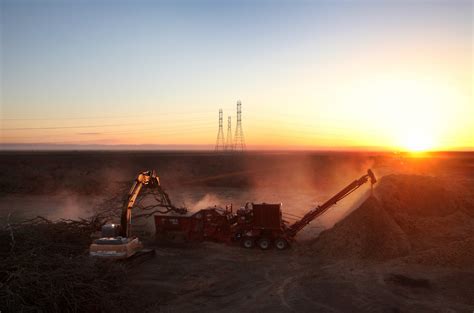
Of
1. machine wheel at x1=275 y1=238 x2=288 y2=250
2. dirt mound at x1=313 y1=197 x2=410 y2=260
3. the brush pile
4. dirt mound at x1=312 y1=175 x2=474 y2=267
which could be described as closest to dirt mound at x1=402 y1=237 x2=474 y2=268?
dirt mound at x1=312 y1=175 x2=474 y2=267

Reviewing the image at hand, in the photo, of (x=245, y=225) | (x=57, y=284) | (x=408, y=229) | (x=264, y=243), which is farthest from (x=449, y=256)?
(x=57, y=284)

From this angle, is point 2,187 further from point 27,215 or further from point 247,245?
point 247,245

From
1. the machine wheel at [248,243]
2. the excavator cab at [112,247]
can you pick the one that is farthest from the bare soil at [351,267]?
the excavator cab at [112,247]

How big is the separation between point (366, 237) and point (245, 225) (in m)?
5.69

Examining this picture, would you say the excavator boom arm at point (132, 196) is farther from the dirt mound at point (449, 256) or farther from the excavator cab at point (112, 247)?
the dirt mound at point (449, 256)

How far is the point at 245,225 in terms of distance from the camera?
20.8 metres

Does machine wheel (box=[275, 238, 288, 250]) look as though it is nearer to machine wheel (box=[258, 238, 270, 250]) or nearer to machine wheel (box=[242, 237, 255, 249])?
machine wheel (box=[258, 238, 270, 250])

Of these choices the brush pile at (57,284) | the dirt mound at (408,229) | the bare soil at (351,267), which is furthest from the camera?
the dirt mound at (408,229)

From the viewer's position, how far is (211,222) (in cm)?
2134

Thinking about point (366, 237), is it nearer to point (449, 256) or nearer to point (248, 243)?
point (449, 256)

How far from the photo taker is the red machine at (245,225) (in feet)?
66.9

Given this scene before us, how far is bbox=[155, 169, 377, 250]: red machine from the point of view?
20391 mm

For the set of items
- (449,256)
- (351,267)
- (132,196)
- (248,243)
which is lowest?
(351,267)

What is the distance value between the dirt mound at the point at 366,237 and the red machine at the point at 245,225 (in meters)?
1.15
